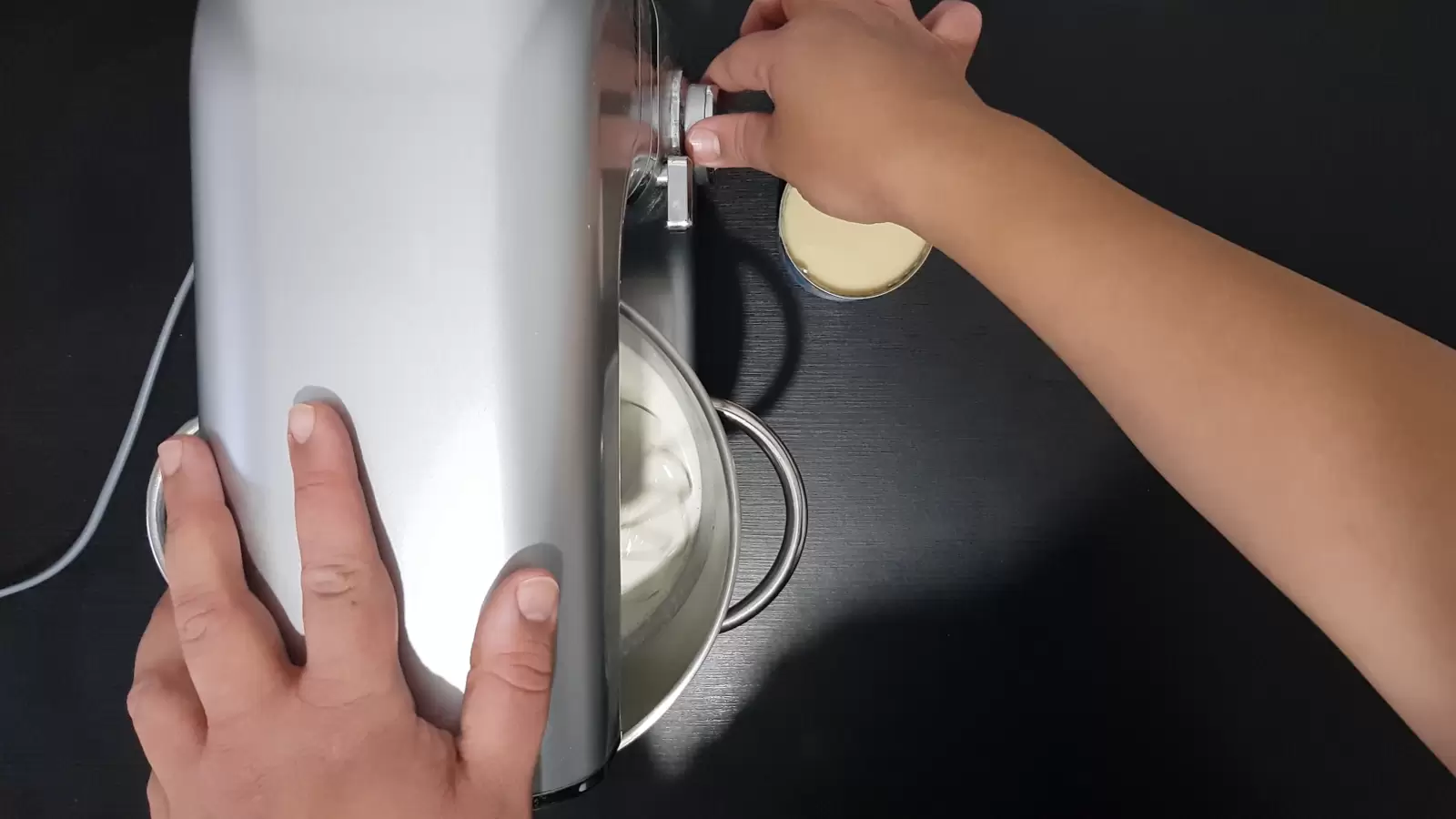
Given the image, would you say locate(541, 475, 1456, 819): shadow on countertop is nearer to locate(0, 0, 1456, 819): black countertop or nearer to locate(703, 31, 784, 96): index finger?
locate(0, 0, 1456, 819): black countertop

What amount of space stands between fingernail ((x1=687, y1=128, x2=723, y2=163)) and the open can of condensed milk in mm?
112

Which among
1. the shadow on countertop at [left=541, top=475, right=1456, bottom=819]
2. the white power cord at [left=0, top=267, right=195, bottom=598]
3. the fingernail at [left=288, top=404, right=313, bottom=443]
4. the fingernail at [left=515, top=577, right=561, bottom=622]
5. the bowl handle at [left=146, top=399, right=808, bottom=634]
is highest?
the fingernail at [left=288, top=404, right=313, bottom=443]

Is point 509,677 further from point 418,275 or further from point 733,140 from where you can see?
point 733,140

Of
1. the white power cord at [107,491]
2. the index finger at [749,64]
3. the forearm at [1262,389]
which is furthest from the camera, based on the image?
the white power cord at [107,491]

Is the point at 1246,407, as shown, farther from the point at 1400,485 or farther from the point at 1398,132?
the point at 1398,132

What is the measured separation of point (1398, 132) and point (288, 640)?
775mm

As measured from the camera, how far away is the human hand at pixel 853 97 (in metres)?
0.34

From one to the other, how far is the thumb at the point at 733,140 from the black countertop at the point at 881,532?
14 centimetres

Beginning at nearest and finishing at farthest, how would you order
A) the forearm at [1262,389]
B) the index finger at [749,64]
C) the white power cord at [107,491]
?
1. the forearm at [1262,389]
2. the index finger at [749,64]
3. the white power cord at [107,491]

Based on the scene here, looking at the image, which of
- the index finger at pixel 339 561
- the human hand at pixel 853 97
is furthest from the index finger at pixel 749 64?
the index finger at pixel 339 561

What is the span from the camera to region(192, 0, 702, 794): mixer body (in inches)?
11.3

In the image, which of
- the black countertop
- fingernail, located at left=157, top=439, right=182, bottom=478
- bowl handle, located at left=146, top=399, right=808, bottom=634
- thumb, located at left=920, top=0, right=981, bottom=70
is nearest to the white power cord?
the black countertop

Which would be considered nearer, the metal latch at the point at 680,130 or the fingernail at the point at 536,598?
the fingernail at the point at 536,598

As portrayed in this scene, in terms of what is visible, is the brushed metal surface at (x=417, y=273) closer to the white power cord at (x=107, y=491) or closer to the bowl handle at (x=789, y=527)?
the bowl handle at (x=789, y=527)
